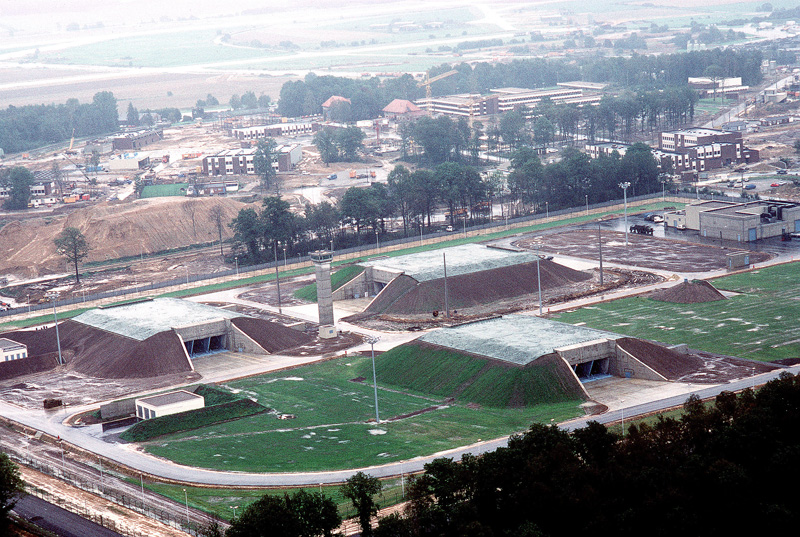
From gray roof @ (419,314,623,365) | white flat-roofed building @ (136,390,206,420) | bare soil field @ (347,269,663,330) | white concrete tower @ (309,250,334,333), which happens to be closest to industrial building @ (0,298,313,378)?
white concrete tower @ (309,250,334,333)

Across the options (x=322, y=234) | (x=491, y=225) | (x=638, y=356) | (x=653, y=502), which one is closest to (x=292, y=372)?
(x=638, y=356)

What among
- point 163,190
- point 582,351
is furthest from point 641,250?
point 163,190

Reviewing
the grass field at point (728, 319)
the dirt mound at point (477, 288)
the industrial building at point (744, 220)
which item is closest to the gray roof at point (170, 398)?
the dirt mound at point (477, 288)

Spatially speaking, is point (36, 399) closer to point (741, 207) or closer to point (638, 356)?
point (638, 356)

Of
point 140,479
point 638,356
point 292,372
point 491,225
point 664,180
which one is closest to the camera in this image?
point 140,479

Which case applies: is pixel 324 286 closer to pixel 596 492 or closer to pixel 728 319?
pixel 728 319

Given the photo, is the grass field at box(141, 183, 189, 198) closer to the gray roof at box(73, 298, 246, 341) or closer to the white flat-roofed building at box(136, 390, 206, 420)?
the gray roof at box(73, 298, 246, 341)

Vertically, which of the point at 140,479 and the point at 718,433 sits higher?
the point at 718,433
